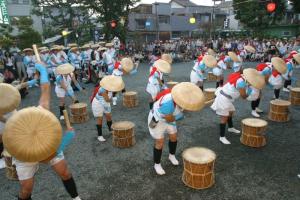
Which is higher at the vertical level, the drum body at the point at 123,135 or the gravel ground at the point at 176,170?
the drum body at the point at 123,135

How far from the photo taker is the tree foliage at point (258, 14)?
30750mm

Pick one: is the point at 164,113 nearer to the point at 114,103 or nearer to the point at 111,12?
the point at 114,103

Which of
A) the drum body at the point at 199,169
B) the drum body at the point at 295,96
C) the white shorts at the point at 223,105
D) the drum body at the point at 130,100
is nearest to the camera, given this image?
the drum body at the point at 199,169

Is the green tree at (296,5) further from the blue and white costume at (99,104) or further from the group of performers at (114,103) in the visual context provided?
the blue and white costume at (99,104)

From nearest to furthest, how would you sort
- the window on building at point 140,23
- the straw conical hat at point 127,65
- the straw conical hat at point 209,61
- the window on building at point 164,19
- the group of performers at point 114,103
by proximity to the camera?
the group of performers at point 114,103
the straw conical hat at point 127,65
the straw conical hat at point 209,61
the window on building at point 140,23
the window on building at point 164,19

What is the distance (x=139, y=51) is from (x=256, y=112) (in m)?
17.6

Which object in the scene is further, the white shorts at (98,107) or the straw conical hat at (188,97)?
the white shorts at (98,107)

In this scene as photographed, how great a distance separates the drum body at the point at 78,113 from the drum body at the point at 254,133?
16.1 feet

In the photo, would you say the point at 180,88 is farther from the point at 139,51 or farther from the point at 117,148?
the point at 139,51

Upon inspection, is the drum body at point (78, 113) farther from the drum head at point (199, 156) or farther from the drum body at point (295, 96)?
the drum body at point (295, 96)

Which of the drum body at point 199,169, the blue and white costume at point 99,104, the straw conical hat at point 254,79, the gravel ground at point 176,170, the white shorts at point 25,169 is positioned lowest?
the gravel ground at point 176,170

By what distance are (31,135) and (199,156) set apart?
294 centimetres

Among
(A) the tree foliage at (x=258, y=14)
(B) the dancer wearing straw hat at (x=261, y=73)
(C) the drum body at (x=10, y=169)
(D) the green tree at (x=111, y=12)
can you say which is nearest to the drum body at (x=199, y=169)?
(C) the drum body at (x=10, y=169)

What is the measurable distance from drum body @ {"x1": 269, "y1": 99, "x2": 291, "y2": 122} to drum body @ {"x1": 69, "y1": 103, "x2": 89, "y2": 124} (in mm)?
5861
